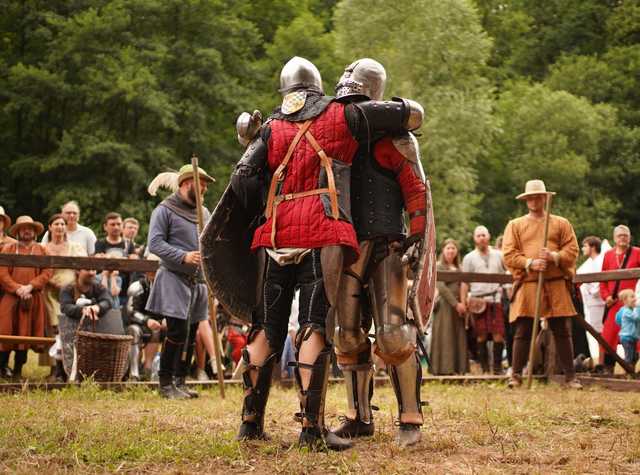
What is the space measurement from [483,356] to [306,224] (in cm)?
745

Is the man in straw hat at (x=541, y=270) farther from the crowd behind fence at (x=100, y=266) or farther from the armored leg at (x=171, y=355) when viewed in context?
the armored leg at (x=171, y=355)

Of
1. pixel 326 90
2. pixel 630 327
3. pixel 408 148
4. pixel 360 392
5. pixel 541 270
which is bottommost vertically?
pixel 360 392

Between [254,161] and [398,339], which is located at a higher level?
[254,161]

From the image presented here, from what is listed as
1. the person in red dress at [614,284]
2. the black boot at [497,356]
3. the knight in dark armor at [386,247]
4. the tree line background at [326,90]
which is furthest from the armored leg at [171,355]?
the tree line background at [326,90]

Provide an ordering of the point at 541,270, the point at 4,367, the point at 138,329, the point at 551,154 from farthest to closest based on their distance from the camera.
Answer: the point at 551,154 < the point at 138,329 < the point at 4,367 < the point at 541,270

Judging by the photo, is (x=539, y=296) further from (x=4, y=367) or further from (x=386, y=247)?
(x=4, y=367)

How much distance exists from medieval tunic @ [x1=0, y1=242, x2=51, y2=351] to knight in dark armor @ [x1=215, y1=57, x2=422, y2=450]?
15.8 ft

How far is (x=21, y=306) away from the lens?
9.73 metres

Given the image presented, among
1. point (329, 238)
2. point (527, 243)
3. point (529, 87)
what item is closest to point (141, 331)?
point (527, 243)

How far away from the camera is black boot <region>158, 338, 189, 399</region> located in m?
8.12

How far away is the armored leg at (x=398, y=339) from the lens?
542 centimetres

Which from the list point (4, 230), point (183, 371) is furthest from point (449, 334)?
point (4, 230)

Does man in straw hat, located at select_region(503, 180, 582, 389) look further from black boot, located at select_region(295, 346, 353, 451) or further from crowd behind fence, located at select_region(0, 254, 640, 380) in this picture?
black boot, located at select_region(295, 346, 353, 451)

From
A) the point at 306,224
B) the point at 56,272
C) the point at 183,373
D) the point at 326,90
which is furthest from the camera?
the point at 326,90
